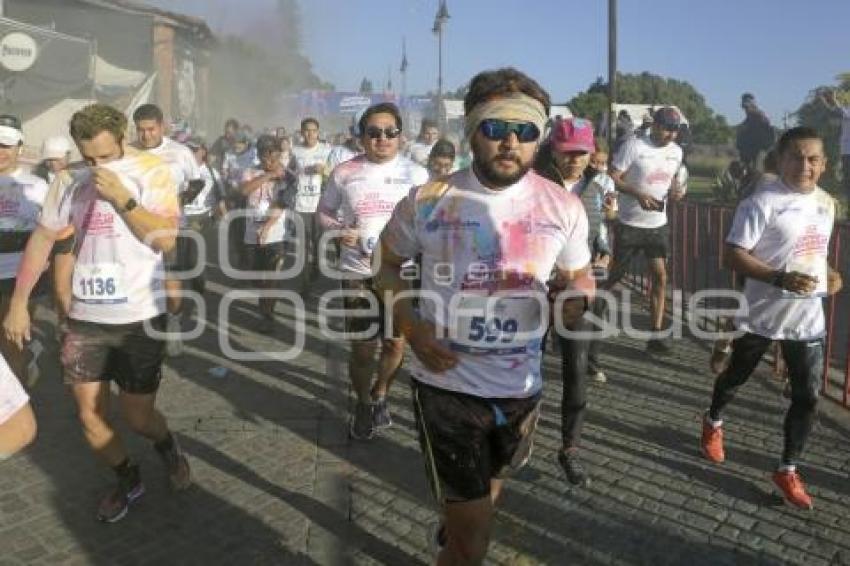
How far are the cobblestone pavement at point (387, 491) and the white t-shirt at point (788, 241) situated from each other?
3.35ft

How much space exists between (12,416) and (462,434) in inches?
58.4

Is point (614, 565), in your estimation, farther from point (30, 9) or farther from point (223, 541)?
point (30, 9)

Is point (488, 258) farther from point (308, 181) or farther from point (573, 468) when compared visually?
point (308, 181)

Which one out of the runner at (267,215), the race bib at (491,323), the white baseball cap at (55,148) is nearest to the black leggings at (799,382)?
the race bib at (491,323)

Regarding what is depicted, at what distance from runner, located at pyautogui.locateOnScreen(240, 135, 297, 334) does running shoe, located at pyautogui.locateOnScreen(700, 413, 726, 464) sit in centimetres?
476

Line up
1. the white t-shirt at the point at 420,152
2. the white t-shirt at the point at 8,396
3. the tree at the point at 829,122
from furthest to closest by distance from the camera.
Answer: the tree at the point at 829,122, the white t-shirt at the point at 420,152, the white t-shirt at the point at 8,396

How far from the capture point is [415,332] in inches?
109

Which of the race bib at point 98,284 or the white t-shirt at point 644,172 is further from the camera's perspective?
the white t-shirt at point 644,172

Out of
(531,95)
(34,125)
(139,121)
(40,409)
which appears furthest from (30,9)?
(531,95)

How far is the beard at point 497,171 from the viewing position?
2674 millimetres

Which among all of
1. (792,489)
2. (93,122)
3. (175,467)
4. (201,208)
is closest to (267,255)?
(201,208)

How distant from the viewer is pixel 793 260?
14.0ft

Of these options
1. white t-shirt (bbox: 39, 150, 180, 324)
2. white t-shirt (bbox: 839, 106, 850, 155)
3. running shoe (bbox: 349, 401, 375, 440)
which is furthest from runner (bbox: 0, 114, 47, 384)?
white t-shirt (bbox: 839, 106, 850, 155)

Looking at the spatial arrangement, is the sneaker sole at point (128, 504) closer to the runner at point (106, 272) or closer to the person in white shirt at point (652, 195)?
the runner at point (106, 272)
